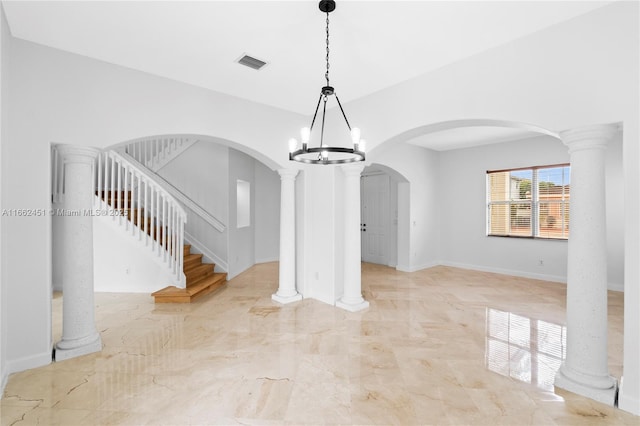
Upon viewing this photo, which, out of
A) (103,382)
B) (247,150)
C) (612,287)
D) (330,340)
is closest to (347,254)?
(330,340)

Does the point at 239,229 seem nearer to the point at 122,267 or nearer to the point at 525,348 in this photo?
the point at 122,267

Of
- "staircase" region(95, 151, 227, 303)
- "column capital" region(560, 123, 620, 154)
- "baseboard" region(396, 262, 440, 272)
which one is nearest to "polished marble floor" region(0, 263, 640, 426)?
A: "staircase" region(95, 151, 227, 303)

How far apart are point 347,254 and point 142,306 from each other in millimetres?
3282

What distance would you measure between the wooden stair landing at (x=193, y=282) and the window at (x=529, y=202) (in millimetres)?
6307

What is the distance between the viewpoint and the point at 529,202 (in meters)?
6.70

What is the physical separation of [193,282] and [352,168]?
344 centimetres

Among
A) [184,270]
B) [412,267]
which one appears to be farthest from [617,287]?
[184,270]

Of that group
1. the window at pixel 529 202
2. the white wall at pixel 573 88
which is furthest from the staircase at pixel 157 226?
the window at pixel 529 202

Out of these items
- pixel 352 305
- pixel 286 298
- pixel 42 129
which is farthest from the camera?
pixel 286 298

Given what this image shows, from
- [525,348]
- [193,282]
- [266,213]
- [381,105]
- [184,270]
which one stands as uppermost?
[381,105]

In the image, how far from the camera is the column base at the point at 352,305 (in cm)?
445

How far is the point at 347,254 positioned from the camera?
15.2ft

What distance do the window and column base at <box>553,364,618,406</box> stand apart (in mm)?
4681

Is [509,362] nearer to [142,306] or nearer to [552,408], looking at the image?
[552,408]
